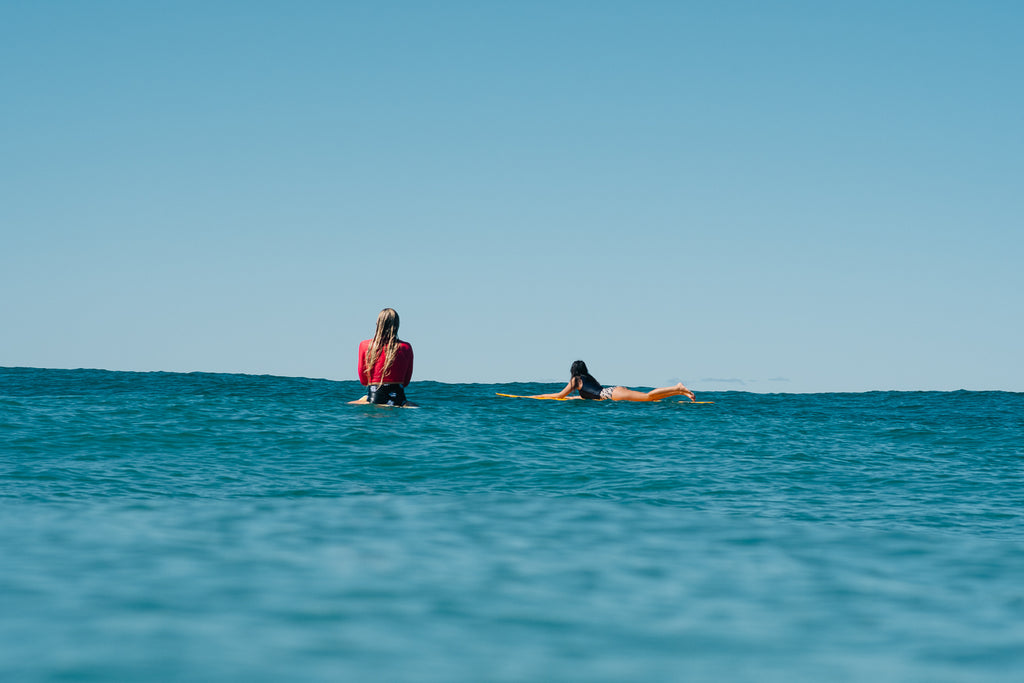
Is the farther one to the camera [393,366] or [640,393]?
[640,393]

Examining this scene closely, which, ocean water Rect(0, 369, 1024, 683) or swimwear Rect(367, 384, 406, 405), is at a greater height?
swimwear Rect(367, 384, 406, 405)

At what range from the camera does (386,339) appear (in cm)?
1602

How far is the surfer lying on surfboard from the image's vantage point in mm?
20938

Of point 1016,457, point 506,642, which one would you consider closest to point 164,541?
point 506,642

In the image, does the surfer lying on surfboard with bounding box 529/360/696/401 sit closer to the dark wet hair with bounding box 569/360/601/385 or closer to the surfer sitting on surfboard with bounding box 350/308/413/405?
the dark wet hair with bounding box 569/360/601/385

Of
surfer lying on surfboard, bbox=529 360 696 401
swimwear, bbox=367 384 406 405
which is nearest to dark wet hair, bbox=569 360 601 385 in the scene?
surfer lying on surfboard, bbox=529 360 696 401

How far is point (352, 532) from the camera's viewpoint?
659 centimetres

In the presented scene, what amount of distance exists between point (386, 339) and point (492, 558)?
1053 cm

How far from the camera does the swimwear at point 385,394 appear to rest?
16.8 m

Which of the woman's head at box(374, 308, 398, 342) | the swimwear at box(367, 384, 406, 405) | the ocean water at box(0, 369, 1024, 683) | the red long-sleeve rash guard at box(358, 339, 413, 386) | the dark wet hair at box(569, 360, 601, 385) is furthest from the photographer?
the dark wet hair at box(569, 360, 601, 385)

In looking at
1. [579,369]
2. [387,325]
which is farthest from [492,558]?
[579,369]

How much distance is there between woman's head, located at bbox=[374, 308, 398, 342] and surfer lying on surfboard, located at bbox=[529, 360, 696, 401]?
634cm

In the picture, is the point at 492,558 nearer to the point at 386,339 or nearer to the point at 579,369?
the point at 386,339

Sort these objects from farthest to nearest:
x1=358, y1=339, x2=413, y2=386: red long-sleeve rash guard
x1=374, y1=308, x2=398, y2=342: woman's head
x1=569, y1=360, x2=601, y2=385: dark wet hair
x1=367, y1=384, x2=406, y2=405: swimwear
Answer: x1=569, y1=360, x2=601, y2=385: dark wet hair
x1=367, y1=384, x2=406, y2=405: swimwear
x1=358, y1=339, x2=413, y2=386: red long-sleeve rash guard
x1=374, y1=308, x2=398, y2=342: woman's head
